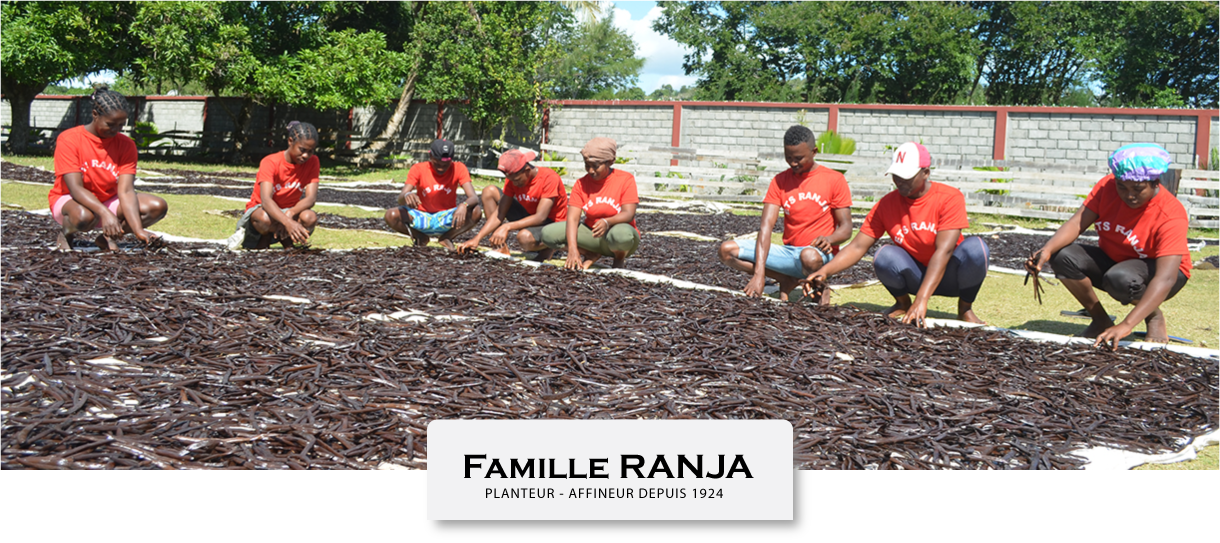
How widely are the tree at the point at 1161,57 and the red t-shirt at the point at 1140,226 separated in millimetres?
29314

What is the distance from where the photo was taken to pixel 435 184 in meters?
7.21

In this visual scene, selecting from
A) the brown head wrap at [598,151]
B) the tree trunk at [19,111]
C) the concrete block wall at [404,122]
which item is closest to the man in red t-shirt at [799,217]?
the brown head wrap at [598,151]

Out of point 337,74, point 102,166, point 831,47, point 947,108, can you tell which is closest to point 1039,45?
point 831,47

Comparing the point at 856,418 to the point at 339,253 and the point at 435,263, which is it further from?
the point at 339,253

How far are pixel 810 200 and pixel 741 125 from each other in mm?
15021

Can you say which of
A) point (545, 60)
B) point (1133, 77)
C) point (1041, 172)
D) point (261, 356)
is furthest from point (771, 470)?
point (1133, 77)

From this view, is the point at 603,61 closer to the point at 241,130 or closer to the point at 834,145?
the point at 241,130

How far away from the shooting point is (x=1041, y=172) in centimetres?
1540

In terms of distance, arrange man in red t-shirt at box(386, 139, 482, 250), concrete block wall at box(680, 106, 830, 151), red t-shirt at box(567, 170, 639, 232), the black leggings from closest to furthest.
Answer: the black leggings → red t-shirt at box(567, 170, 639, 232) → man in red t-shirt at box(386, 139, 482, 250) → concrete block wall at box(680, 106, 830, 151)

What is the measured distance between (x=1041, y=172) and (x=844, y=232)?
11.8 metres

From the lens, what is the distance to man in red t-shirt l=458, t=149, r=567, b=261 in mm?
6586

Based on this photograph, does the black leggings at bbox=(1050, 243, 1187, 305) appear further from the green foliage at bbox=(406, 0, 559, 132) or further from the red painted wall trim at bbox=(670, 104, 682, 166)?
the green foliage at bbox=(406, 0, 559, 132)

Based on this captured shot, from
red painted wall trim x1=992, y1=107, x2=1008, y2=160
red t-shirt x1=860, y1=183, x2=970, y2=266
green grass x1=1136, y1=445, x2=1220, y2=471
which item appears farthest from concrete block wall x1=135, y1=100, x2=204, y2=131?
green grass x1=1136, y1=445, x2=1220, y2=471

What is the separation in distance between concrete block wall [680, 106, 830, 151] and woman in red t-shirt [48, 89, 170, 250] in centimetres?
1523
